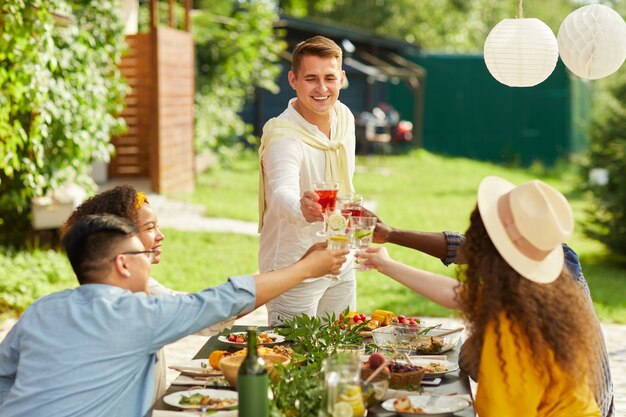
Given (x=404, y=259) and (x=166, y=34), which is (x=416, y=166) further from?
(x=404, y=259)

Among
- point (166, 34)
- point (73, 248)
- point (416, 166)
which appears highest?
point (166, 34)

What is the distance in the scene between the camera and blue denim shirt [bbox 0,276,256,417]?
10.2 feet

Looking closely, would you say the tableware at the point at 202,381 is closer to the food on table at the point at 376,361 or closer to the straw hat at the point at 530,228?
the food on table at the point at 376,361

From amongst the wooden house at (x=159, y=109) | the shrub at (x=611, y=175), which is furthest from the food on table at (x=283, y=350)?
the wooden house at (x=159, y=109)

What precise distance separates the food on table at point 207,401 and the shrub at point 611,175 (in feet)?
28.5

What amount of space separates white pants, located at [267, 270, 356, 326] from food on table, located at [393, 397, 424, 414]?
3.90 feet

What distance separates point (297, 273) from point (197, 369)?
0.57 m

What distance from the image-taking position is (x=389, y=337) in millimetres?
4008

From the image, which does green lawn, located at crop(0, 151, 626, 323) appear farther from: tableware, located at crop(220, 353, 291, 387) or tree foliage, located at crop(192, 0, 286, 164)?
tableware, located at crop(220, 353, 291, 387)

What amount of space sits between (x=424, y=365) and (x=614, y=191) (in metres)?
8.31

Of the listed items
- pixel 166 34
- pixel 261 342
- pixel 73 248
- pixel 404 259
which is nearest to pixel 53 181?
pixel 404 259

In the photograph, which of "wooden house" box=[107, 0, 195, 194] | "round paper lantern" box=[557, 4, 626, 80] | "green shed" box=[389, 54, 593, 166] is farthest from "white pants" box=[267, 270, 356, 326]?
"green shed" box=[389, 54, 593, 166]

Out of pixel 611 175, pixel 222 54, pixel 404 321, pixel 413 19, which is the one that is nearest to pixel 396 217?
pixel 611 175

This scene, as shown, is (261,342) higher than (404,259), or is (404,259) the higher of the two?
(261,342)
